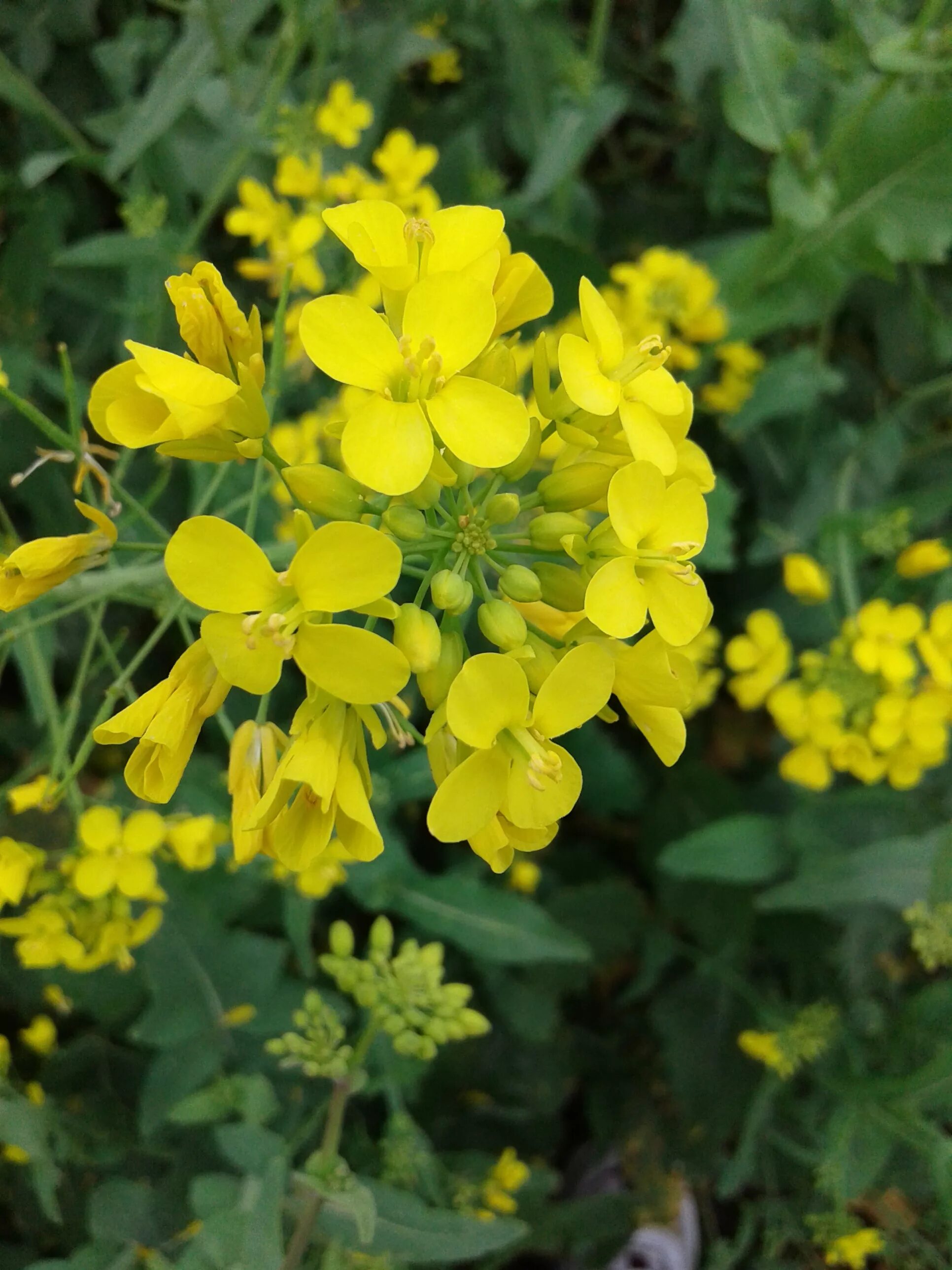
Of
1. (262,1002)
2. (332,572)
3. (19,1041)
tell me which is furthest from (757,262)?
(19,1041)

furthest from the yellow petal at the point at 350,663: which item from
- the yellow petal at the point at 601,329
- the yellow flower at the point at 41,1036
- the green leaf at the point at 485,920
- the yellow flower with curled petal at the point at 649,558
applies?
the yellow flower at the point at 41,1036

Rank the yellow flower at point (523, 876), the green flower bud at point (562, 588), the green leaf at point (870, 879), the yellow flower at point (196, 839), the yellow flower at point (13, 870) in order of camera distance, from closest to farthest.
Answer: the green flower bud at point (562, 588), the yellow flower at point (13, 870), the yellow flower at point (196, 839), the green leaf at point (870, 879), the yellow flower at point (523, 876)

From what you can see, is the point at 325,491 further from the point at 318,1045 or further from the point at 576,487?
the point at 318,1045

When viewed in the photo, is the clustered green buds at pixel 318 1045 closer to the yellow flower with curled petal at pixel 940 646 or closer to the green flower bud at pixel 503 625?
the green flower bud at pixel 503 625

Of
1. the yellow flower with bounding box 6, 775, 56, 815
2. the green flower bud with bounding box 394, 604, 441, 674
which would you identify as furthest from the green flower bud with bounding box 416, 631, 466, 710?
the yellow flower with bounding box 6, 775, 56, 815

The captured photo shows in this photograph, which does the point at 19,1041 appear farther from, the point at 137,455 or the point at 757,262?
the point at 757,262

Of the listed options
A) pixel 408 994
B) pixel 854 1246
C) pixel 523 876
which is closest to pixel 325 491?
pixel 408 994

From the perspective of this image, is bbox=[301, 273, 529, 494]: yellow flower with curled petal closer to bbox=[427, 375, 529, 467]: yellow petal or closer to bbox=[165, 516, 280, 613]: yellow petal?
bbox=[427, 375, 529, 467]: yellow petal
